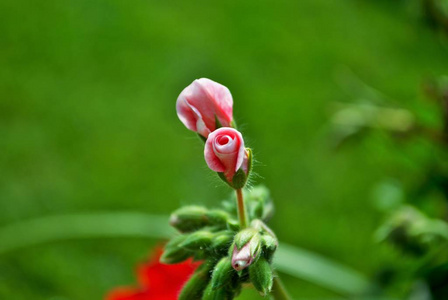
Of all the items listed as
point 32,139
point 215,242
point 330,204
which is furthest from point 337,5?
point 215,242

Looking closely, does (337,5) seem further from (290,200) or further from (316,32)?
(290,200)

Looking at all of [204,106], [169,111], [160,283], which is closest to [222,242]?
[204,106]

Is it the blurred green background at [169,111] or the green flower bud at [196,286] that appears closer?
the green flower bud at [196,286]

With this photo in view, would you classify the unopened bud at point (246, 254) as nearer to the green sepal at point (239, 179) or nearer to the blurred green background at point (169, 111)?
the green sepal at point (239, 179)

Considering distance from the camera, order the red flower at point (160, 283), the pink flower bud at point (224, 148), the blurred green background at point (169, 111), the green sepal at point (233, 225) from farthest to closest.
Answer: the blurred green background at point (169, 111), the red flower at point (160, 283), the green sepal at point (233, 225), the pink flower bud at point (224, 148)

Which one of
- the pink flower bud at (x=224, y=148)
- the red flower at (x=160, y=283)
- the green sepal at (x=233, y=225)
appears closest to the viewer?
the pink flower bud at (x=224, y=148)

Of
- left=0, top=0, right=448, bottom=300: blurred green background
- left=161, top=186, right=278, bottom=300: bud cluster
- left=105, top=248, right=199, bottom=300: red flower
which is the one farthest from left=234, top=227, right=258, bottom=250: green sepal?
left=0, top=0, right=448, bottom=300: blurred green background

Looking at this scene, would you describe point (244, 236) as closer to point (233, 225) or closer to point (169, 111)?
point (233, 225)

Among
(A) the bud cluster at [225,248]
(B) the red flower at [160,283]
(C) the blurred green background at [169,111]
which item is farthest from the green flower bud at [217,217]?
(C) the blurred green background at [169,111]
